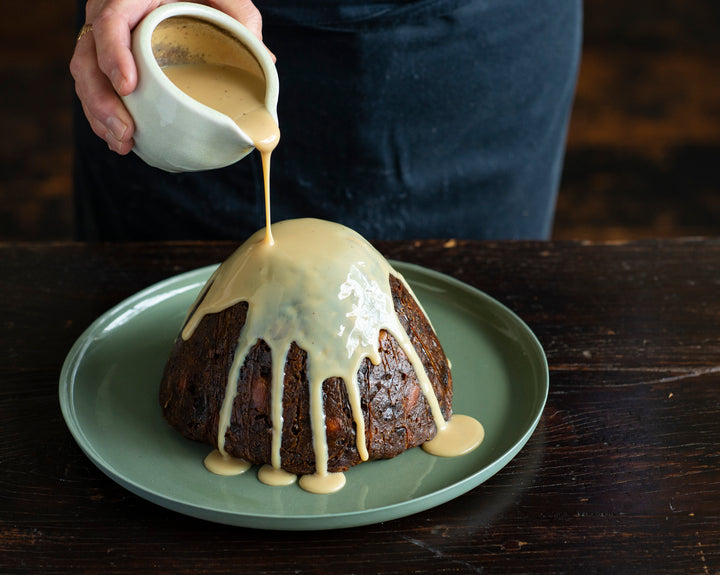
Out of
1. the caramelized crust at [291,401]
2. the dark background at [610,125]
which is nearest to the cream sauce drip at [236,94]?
the caramelized crust at [291,401]

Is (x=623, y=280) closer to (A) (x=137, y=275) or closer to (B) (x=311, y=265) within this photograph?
(B) (x=311, y=265)

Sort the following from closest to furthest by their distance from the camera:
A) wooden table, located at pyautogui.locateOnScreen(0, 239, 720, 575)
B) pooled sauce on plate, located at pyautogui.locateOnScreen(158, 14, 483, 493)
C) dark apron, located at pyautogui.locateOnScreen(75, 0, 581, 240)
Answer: wooden table, located at pyautogui.locateOnScreen(0, 239, 720, 575) → pooled sauce on plate, located at pyautogui.locateOnScreen(158, 14, 483, 493) → dark apron, located at pyautogui.locateOnScreen(75, 0, 581, 240)

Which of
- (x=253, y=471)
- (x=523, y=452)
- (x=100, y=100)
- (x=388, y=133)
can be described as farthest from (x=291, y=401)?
(x=388, y=133)

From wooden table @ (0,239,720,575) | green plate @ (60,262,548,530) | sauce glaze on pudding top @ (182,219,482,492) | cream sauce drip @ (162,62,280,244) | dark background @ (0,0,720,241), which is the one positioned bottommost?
dark background @ (0,0,720,241)

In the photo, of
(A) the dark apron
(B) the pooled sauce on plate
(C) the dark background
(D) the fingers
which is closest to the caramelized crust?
(B) the pooled sauce on plate

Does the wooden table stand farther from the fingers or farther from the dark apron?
the fingers

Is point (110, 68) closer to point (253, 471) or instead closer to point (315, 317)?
point (315, 317)
